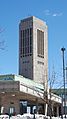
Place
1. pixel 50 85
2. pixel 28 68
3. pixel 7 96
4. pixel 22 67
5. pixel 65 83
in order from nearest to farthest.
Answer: pixel 50 85, pixel 65 83, pixel 7 96, pixel 28 68, pixel 22 67

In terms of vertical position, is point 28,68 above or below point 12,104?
above

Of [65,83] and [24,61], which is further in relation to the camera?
[24,61]

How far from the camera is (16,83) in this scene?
256 feet

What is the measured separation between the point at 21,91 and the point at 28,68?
101282 millimetres

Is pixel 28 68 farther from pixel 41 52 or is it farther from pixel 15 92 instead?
pixel 15 92

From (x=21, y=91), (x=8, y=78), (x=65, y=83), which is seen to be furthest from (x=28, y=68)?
(x=65, y=83)

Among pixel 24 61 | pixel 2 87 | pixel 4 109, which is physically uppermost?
pixel 24 61

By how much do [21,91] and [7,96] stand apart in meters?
8.81

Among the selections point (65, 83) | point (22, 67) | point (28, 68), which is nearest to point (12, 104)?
point (65, 83)

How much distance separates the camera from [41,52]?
195125mm

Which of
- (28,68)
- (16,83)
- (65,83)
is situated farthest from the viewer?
(28,68)

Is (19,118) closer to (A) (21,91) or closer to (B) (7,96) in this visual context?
(A) (21,91)

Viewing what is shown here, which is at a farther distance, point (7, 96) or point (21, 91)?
point (7, 96)

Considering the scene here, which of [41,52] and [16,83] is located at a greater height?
[41,52]
